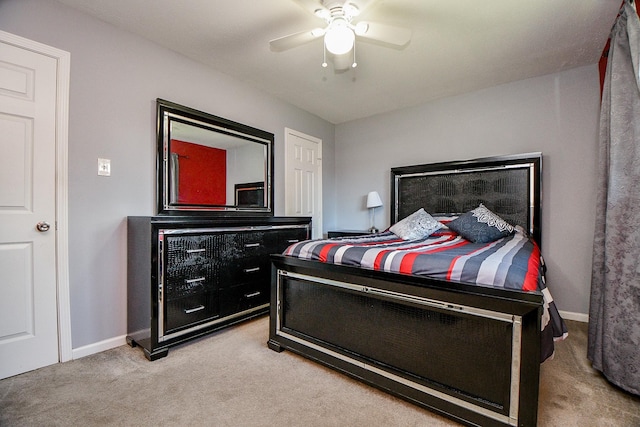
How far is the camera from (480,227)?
273cm

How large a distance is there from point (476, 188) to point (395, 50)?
6.04 ft

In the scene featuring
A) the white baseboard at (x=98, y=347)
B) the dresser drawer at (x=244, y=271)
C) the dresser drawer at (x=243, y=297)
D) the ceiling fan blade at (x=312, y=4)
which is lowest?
the white baseboard at (x=98, y=347)

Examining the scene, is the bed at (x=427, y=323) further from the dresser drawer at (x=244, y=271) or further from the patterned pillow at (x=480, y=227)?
the dresser drawer at (x=244, y=271)

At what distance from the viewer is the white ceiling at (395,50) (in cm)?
210

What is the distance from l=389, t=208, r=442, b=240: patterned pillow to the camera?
290 centimetres

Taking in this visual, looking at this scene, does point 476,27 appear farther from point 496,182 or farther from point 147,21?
point 147,21

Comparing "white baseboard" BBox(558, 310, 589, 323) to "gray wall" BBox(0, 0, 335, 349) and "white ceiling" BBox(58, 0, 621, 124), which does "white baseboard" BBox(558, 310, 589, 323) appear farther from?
"gray wall" BBox(0, 0, 335, 349)

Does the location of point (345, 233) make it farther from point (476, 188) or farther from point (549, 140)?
point (549, 140)

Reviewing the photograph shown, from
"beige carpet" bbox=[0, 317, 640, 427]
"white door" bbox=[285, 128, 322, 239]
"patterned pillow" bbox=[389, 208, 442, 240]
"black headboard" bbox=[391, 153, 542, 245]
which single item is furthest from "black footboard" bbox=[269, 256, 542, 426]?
"black headboard" bbox=[391, 153, 542, 245]

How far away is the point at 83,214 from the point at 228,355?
1.51 m

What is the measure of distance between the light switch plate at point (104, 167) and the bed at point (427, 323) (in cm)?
150

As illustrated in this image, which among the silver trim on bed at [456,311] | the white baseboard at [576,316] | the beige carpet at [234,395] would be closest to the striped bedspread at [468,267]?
the silver trim on bed at [456,311]

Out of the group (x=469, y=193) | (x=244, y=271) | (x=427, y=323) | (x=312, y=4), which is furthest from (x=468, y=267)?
(x=469, y=193)

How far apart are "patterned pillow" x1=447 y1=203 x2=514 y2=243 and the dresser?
1.93 metres
